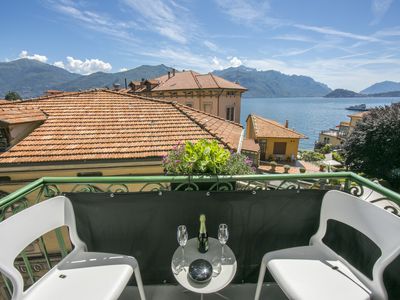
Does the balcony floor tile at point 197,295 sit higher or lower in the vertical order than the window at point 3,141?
lower

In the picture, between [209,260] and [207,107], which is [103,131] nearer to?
[209,260]

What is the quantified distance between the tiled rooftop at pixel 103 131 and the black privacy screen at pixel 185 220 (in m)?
4.44

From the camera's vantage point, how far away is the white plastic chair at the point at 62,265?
142 centimetres

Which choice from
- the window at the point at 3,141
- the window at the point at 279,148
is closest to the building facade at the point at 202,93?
the window at the point at 279,148

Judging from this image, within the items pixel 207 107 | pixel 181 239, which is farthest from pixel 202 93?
pixel 181 239

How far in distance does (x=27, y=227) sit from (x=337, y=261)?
2.45 meters

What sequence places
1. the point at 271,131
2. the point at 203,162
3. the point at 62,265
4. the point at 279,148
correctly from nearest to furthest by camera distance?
the point at 62,265, the point at 203,162, the point at 271,131, the point at 279,148

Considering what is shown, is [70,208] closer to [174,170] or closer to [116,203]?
[116,203]

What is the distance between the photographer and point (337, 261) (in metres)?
1.80

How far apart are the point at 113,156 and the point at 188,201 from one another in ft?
16.5

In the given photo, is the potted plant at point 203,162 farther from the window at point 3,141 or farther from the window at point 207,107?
the window at point 207,107

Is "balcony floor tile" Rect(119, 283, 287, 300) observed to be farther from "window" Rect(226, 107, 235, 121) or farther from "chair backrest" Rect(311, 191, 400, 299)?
"window" Rect(226, 107, 235, 121)

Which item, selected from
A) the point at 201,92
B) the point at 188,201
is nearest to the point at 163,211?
the point at 188,201

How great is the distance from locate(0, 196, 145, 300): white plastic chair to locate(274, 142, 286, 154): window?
2400 centimetres
